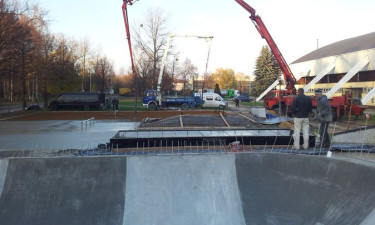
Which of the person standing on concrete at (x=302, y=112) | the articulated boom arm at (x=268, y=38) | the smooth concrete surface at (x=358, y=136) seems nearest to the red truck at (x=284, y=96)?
the articulated boom arm at (x=268, y=38)

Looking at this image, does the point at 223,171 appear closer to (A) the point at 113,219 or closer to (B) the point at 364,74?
(A) the point at 113,219

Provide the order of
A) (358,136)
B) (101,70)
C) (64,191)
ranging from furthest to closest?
(101,70) → (358,136) → (64,191)

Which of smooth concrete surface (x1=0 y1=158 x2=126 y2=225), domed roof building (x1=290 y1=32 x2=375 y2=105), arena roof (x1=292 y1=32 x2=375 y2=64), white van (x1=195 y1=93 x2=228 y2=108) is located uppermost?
arena roof (x1=292 y1=32 x2=375 y2=64)

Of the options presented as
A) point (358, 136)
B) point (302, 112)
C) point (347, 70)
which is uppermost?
point (347, 70)

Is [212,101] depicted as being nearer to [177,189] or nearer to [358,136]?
[358,136]

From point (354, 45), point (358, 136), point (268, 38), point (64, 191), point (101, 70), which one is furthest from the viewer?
point (101, 70)

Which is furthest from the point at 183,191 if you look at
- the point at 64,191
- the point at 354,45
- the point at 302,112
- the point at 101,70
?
the point at 101,70

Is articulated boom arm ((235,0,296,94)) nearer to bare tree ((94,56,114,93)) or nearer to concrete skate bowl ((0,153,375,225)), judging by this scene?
concrete skate bowl ((0,153,375,225))

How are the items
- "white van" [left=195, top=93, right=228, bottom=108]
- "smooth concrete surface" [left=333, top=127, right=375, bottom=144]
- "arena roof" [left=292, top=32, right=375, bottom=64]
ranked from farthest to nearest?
"arena roof" [left=292, top=32, right=375, bottom=64] → "white van" [left=195, top=93, right=228, bottom=108] → "smooth concrete surface" [left=333, top=127, right=375, bottom=144]

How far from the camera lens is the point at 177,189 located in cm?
523

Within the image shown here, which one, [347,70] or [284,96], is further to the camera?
[347,70]

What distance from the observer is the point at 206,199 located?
16.9 feet

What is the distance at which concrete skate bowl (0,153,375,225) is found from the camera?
15.7 ft

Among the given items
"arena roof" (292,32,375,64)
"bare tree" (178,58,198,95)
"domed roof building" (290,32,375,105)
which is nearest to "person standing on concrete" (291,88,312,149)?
"domed roof building" (290,32,375,105)
